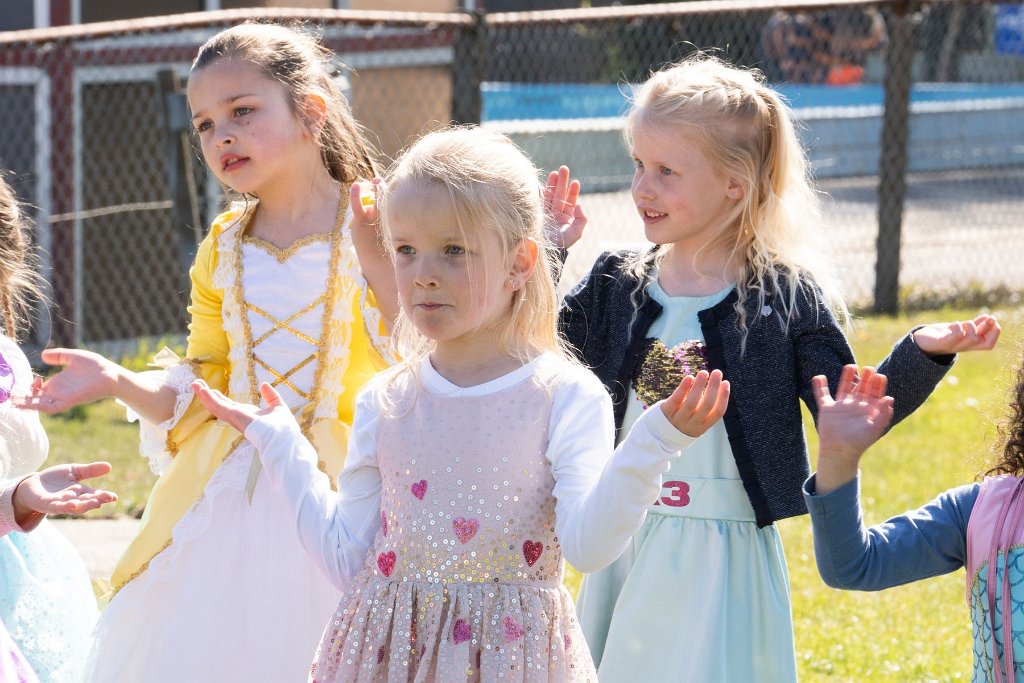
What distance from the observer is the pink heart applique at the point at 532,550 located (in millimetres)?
2359

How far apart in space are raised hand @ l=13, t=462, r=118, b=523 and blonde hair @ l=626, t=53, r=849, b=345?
124cm

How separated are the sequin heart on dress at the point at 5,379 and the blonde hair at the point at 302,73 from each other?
0.76 metres

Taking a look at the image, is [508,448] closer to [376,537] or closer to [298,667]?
[376,537]

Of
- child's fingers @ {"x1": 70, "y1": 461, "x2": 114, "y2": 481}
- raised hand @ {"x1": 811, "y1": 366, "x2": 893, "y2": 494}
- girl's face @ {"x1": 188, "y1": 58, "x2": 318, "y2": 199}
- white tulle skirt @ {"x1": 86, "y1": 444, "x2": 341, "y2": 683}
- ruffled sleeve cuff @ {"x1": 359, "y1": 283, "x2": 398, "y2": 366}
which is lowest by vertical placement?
white tulle skirt @ {"x1": 86, "y1": 444, "x2": 341, "y2": 683}

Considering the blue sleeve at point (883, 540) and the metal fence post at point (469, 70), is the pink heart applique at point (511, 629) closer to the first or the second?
the blue sleeve at point (883, 540)

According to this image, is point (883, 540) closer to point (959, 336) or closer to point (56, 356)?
point (959, 336)

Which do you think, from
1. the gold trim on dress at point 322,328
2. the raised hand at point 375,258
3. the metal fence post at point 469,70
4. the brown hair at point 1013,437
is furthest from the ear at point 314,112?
the metal fence post at point 469,70

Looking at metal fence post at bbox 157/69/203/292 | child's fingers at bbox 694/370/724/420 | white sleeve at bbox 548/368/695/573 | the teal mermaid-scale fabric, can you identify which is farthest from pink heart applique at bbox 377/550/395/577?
metal fence post at bbox 157/69/203/292

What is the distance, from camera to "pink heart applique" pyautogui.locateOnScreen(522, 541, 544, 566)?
236 centimetres

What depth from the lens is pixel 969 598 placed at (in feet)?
7.66

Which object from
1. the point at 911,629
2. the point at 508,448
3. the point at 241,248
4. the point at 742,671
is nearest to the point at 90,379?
the point at 241,248

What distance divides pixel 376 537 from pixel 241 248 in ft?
3.50

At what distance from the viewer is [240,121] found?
316 centimetres

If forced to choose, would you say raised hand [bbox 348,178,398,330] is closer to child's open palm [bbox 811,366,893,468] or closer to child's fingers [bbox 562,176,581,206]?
child's fingers [bbox 562,176,581,206]
